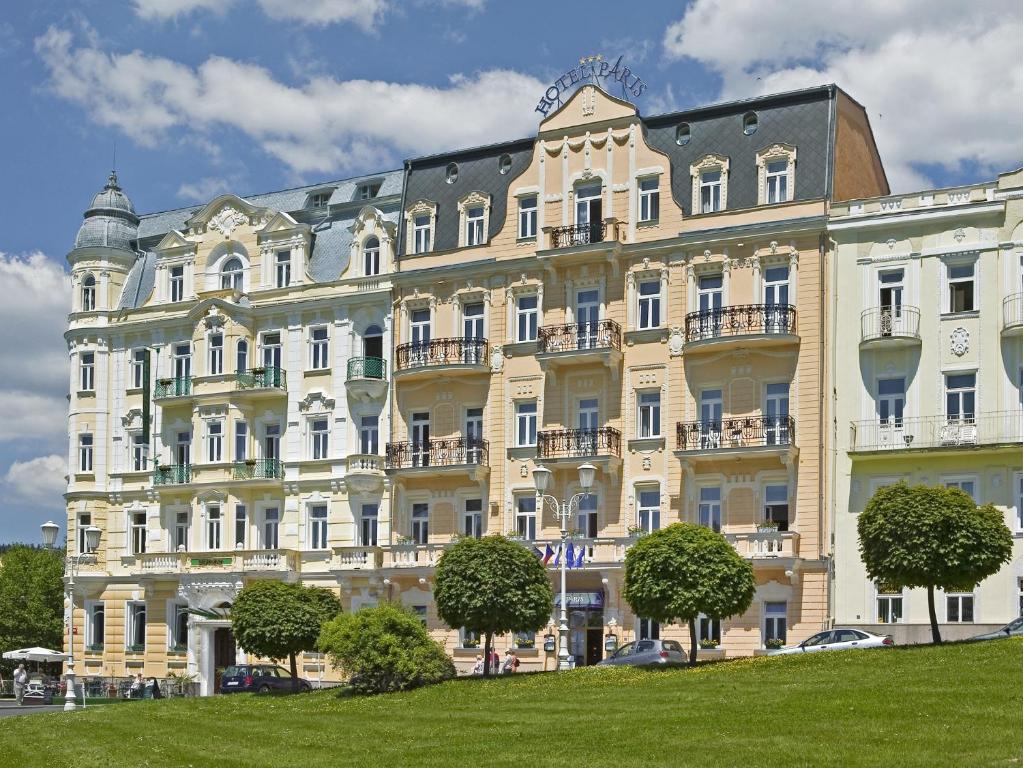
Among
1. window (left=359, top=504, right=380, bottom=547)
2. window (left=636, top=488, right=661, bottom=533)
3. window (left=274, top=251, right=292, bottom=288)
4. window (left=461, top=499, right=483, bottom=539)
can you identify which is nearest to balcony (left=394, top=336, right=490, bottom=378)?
window (left=461, top=499, right=483, bottom=539)

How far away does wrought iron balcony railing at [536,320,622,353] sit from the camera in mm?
56156

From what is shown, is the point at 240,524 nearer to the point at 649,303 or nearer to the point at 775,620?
the point at 649,303

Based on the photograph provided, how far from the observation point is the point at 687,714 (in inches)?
1283

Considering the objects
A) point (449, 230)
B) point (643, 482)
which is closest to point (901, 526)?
point (643, 482)

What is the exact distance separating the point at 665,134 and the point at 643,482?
1307 centimetres

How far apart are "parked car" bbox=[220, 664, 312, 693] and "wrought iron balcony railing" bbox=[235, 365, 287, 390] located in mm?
14100

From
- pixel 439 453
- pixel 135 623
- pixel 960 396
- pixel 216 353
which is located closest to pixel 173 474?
pixel 216 353

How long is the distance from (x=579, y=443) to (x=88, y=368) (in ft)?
83.1

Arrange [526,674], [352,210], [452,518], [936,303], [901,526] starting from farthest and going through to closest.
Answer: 1. [352,210]
2. [452,518]
3. [936,303]
4. [526,674]
5. [901,526]

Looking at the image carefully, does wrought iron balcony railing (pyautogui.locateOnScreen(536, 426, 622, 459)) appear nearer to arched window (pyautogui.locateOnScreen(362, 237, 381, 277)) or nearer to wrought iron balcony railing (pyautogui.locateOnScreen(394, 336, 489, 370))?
wrought iron balcony railing (pyautogui.locateOnScreen(394, 336, 489, 370))

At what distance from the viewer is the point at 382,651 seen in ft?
145

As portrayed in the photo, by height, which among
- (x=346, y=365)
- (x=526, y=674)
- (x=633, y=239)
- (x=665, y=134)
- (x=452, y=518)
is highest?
(x=665, y=134)

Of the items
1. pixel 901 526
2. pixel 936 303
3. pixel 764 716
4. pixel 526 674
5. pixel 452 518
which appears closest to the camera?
pixel 764 716

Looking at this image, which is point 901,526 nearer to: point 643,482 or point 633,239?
point 643,482
